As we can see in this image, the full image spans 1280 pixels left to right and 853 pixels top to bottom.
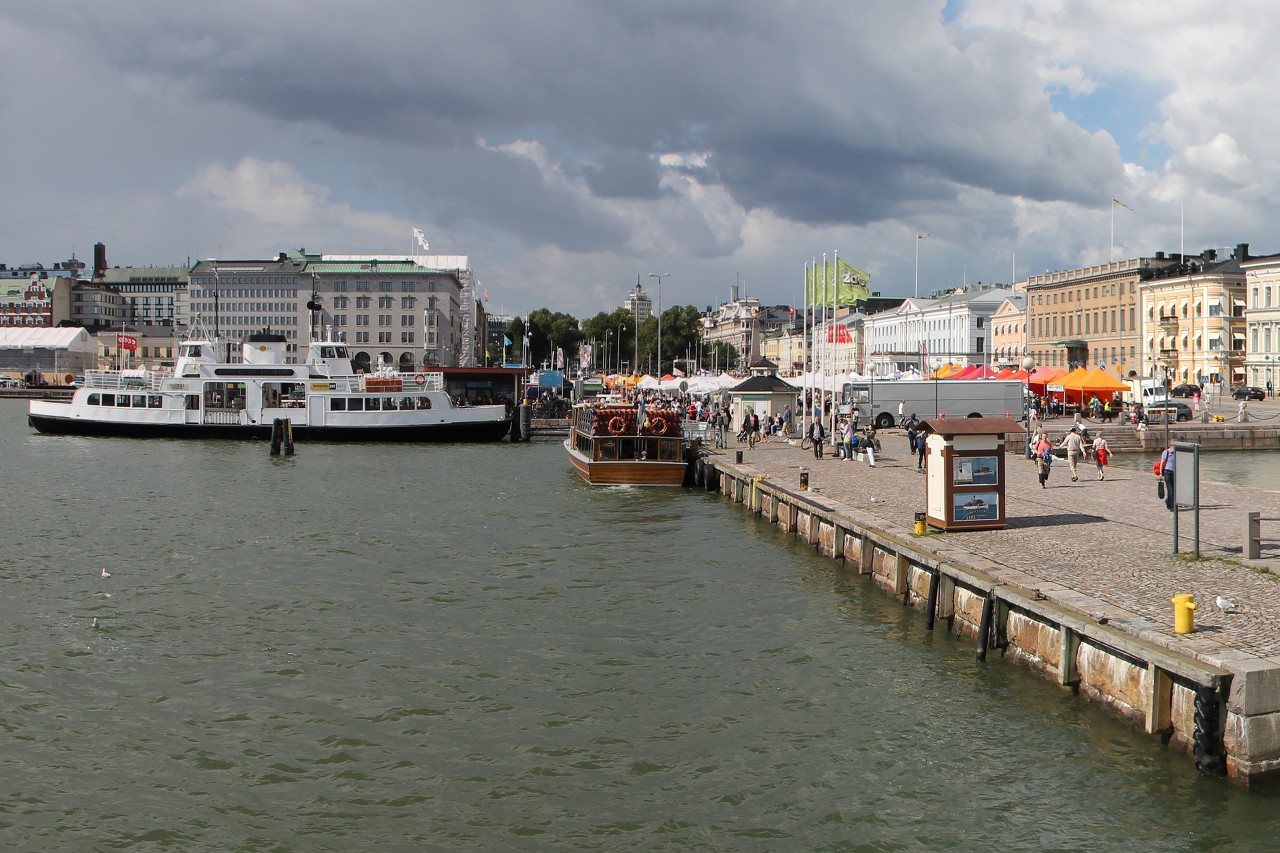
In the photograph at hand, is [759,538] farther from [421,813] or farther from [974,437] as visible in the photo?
[421,813]

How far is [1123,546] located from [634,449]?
2436 centimetres

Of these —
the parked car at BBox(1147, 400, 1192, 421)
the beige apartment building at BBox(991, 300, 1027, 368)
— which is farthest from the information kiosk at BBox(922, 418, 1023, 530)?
the beige apartment building at BBox(991, 300, 1027, 368)

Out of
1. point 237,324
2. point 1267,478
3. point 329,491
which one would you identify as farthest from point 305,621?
point 237,324

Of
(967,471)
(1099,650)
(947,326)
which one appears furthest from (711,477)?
(947,326)

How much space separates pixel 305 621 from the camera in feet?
69.6

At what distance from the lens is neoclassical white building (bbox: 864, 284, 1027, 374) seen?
138m

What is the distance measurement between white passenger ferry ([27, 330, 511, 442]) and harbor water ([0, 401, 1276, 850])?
38989 mm

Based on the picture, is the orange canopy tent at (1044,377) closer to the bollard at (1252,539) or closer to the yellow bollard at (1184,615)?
the bollard at (1252,539)

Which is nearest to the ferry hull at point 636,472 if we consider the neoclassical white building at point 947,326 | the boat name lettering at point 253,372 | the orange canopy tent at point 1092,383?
the orange canopy tent at point 1092,383

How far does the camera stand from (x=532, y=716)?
1577 centimetres

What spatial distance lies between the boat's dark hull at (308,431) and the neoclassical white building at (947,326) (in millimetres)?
65940

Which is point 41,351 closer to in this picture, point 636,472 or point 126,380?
point 126,380

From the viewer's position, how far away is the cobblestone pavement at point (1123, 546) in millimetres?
15008

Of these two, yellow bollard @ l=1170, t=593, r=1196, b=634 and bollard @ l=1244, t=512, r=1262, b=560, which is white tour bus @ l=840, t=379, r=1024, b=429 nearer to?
bollard @ l=1244, t=512, r=1262, b=560
